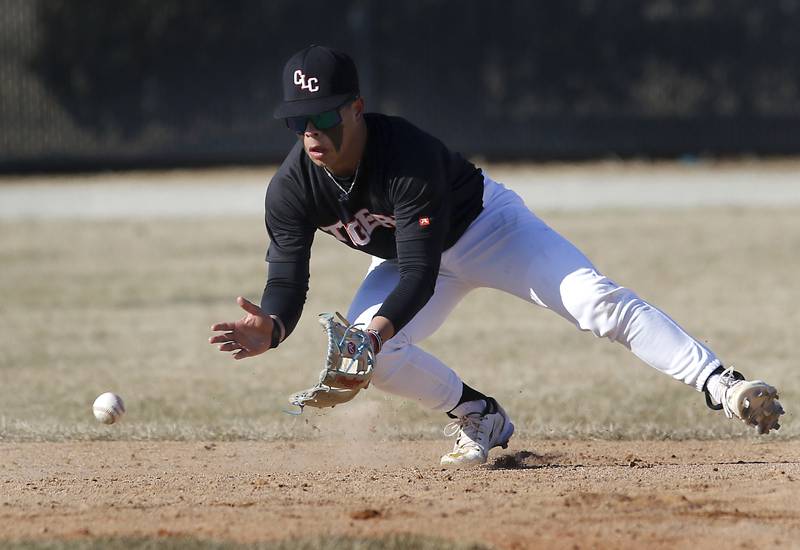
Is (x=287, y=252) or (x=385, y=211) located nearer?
(x=385, y=211)

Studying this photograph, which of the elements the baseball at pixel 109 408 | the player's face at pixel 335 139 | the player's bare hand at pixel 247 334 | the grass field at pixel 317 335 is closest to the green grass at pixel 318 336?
the grass field at pixel 317 335

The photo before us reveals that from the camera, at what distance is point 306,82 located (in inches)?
210

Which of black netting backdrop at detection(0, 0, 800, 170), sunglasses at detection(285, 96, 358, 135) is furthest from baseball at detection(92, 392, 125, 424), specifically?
black netting backdrop at detection(0, 0, 800, 170)

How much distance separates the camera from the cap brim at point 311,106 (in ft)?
17.4

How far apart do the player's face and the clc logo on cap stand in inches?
4.8

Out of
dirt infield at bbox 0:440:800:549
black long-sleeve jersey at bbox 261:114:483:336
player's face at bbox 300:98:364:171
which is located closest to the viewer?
dirt infield at bbox 0:440:800:549

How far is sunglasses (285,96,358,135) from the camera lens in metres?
5.33

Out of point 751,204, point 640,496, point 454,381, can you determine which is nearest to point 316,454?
point 454,381

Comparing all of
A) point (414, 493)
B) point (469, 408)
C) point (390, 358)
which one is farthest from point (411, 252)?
point (469, 408)

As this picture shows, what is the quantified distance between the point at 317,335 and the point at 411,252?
6042 millimetres

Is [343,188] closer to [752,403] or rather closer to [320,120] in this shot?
[320,120]

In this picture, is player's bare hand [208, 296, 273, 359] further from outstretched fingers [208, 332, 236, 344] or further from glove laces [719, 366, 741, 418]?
glove laces [719, 366, 741, 418]

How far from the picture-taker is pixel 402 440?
739cm

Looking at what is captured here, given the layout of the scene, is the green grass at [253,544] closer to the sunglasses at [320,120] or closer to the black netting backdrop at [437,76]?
the sunglasses at [320,120]
